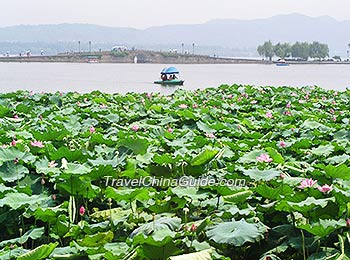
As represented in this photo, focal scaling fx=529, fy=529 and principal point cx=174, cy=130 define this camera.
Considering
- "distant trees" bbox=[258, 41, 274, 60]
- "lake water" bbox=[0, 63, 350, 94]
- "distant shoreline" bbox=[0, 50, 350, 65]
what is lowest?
"distant shoreline" bbox=[0, 50, 350, 65]

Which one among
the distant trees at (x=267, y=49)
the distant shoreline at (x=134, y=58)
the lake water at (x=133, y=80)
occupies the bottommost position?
the distant shoreline at (x=134, y=58)

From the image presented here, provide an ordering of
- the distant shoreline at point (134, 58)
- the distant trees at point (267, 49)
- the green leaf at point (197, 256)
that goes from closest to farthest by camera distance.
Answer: the green leaf at point (197, 256) < the distant shoreline at point (134, 58) < the distant trees at point (267, 49)

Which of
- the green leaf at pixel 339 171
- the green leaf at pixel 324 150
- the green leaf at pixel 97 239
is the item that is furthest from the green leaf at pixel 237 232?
the green leaf at pixel 324 150

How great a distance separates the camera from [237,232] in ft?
5.20

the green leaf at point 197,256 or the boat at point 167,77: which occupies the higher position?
the green leaf at point 197,256

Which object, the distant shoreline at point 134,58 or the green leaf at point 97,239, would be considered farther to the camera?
the distant shoreline at point 134,58

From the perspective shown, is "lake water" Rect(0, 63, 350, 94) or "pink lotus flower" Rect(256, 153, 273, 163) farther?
"lake water" Rect(0, 63, 350, 94)

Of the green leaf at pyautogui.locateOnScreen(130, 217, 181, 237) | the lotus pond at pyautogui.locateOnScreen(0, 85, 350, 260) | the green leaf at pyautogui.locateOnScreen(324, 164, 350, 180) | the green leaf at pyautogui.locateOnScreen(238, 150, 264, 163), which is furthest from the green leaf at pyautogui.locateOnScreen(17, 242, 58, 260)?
the green leaf at pyautogui.locateOnScreen(238, 150, 264, 163)

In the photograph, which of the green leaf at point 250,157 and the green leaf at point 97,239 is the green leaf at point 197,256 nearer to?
the green leaf at point 97,239

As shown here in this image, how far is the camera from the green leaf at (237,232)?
5.07ft

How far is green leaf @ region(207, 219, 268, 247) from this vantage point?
5.07 ft

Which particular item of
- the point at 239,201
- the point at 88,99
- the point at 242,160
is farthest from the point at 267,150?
the point at 88,99

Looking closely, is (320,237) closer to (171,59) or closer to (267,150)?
(267,150)

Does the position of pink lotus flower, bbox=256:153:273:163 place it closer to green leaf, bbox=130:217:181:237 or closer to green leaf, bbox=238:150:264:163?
green leaf, bbox=238:150:264:163
